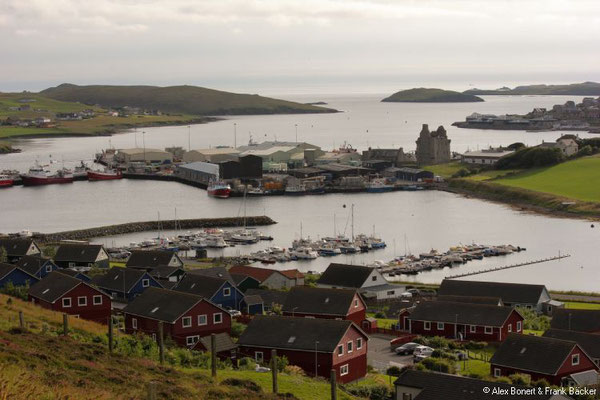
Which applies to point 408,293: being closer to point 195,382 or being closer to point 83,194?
point 195,382

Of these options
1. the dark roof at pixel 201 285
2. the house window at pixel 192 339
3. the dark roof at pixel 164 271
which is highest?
the dark roof at pixel 201 285

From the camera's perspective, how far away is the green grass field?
1353 inches

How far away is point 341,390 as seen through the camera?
8.79 meters

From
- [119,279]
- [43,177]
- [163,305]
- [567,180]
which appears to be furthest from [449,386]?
[43,177]

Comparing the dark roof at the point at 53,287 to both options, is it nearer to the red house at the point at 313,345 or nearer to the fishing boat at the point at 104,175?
the red house at the point at 313,345

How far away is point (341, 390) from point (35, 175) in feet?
127

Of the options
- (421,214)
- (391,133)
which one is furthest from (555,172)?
(391,133)

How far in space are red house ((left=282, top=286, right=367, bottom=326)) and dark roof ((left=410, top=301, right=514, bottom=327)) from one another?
3.09ft

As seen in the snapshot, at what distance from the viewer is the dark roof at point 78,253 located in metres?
19.5

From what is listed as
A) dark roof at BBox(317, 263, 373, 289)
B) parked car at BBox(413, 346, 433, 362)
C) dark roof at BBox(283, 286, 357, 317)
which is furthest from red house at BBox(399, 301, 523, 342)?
dark roof at BBox(317, 263, 373, 289)

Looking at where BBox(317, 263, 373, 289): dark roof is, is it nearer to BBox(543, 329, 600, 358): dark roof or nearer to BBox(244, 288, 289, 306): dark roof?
BBox(244, 288, 289, 306): dark roof

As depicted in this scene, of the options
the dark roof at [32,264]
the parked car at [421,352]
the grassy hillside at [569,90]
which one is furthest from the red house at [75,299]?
the grassy hillside at [569,90]

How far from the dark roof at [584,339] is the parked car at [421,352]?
1585 millimetres

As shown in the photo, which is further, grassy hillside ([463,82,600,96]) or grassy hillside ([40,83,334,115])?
grassy hillside ([463,82,600,96])
